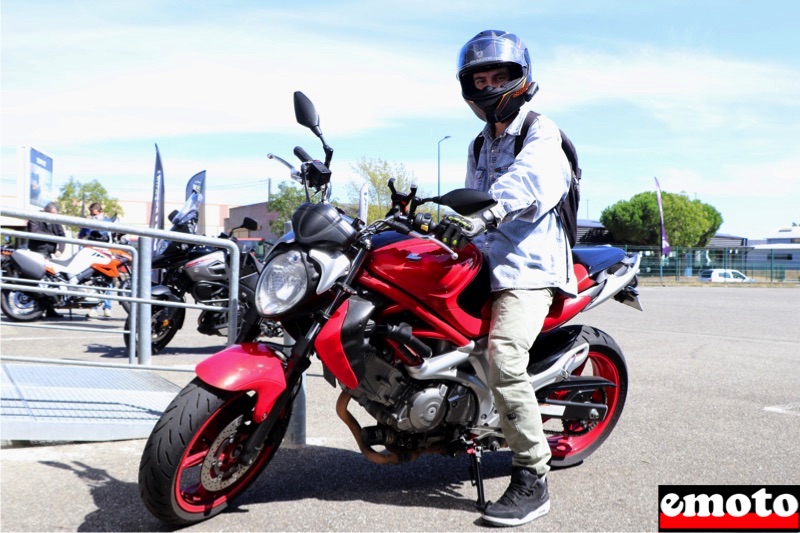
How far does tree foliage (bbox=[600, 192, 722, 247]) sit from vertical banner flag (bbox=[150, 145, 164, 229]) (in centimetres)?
6455

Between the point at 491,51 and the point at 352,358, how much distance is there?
5.12 feet

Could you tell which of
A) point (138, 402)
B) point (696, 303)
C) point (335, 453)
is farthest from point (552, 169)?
point (696, 303)

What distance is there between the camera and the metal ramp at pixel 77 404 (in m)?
4.37

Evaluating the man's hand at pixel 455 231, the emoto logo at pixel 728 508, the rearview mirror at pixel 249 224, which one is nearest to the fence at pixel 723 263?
the rearview mirror at pixel 249 224

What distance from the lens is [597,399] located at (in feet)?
14.5

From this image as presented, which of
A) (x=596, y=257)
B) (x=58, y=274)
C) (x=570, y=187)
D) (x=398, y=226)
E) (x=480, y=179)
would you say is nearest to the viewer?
(x=398, y=226)

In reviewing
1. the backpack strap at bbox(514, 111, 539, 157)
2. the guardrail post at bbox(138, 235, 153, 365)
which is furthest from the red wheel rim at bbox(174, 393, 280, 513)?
the guardrail post at bbox(138, 235, 153, 365)

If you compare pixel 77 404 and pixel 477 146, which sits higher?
pixel 477 146

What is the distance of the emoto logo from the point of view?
136 inches

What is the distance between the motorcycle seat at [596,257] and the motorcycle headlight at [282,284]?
1690mm

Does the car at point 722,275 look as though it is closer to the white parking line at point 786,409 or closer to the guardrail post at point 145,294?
the white parking line at point 786,409

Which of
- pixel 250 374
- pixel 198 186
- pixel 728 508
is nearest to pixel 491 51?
pixel 250 374

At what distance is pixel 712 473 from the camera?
4.08 metres

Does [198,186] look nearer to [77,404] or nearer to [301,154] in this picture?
[77,404]
